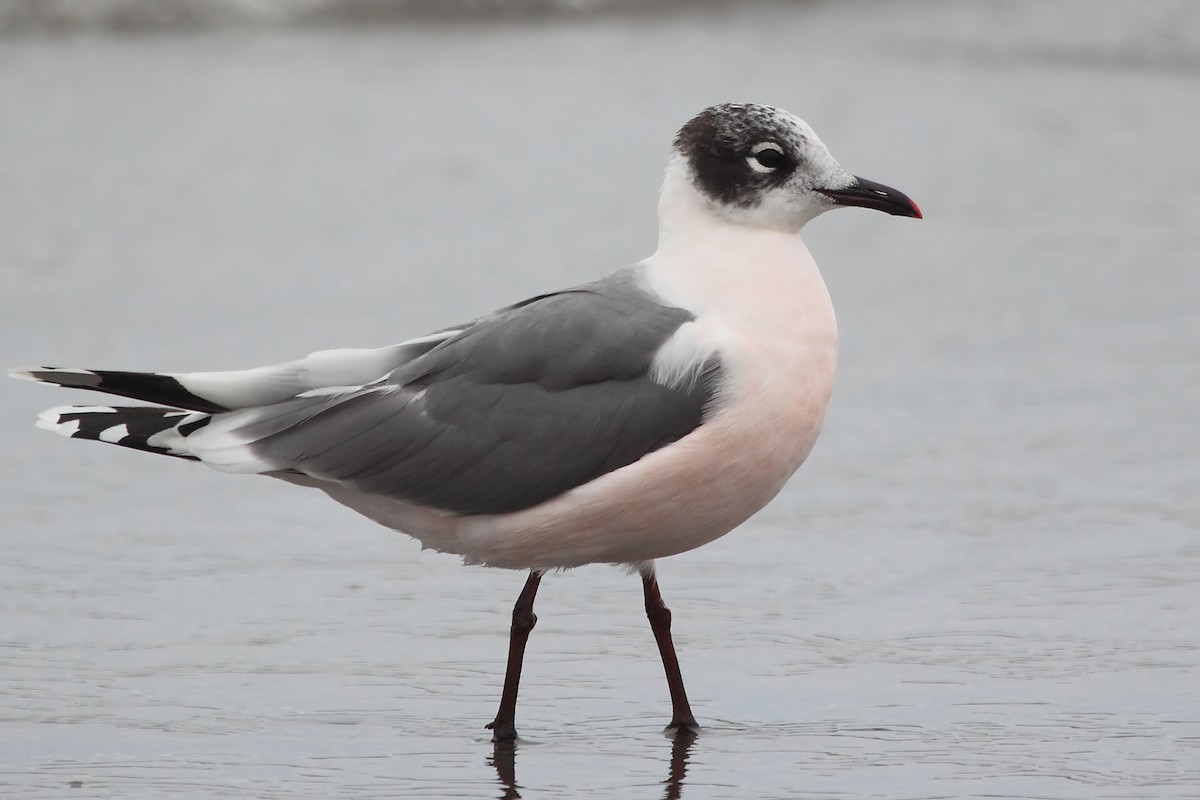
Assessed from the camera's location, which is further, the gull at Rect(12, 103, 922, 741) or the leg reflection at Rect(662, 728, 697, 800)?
the gull at Rect(12, 103, 922, 741)

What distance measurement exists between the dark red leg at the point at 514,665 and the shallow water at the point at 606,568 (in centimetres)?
9

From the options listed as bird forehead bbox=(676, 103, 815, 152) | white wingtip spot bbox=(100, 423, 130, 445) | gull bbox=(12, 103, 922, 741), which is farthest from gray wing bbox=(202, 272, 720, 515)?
bird forehead bbox=(676, 103, 815, 152)

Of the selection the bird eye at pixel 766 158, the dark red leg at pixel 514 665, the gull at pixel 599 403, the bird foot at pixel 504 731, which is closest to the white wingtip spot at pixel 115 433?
the gull at pixel 599 403

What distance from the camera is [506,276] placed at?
348 inches

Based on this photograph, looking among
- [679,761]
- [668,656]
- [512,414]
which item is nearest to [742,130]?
[512,414]

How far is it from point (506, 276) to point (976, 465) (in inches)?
124

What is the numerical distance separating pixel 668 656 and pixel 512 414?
2.26 ft

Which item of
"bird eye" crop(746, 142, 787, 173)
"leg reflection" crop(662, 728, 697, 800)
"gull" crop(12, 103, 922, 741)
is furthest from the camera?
"bird eye" crop(746, 142, 787, 173)

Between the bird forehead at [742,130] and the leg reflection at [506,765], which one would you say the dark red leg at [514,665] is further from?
the bird forehead at [742,130]

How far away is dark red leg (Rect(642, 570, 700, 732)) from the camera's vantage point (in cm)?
434

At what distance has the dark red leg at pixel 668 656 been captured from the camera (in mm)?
4344

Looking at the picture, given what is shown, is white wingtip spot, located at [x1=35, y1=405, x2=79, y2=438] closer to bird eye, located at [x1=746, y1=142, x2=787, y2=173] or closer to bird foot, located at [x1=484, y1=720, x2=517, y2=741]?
bird foot, located at [x1=484, y1=720, x2=517, y2=741]

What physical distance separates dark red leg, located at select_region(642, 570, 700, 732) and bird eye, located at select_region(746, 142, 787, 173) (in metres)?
1.02

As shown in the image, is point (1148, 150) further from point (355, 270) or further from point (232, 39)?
point (232, 39)
